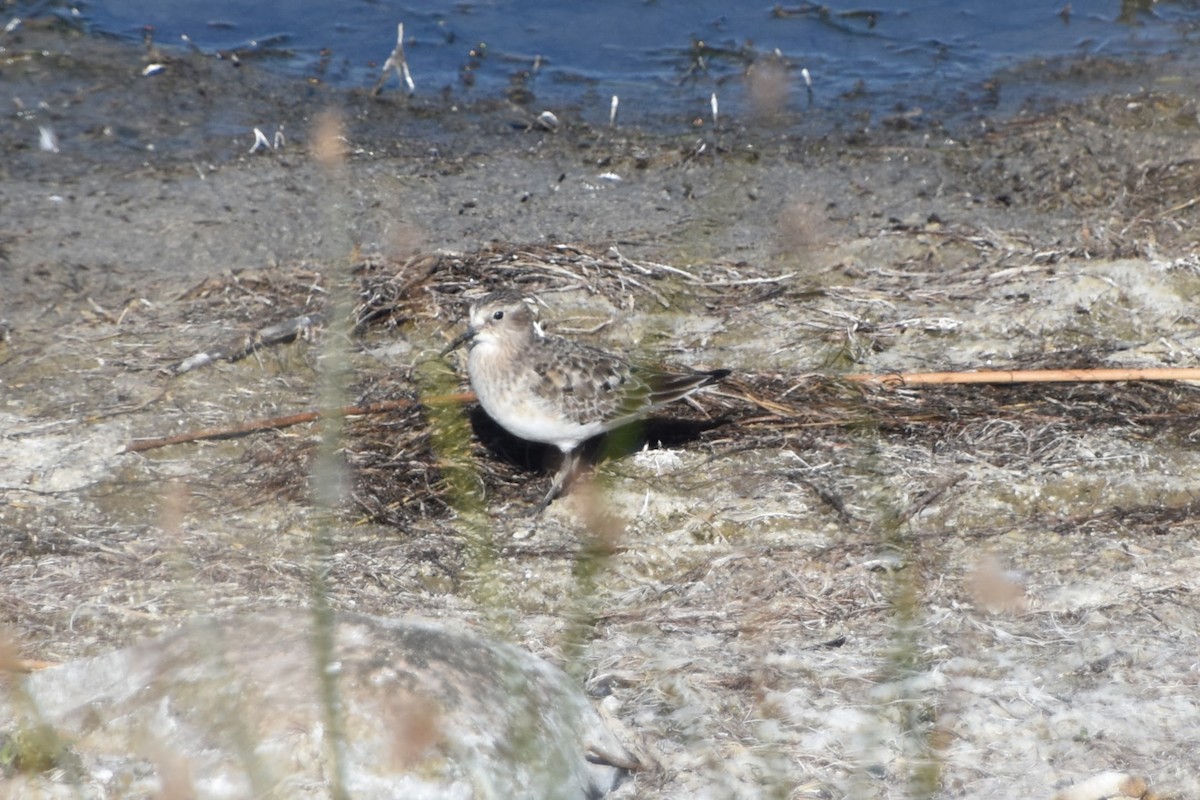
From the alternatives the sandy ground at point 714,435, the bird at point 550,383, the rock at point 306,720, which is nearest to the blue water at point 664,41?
the sandy ground at point 714,435

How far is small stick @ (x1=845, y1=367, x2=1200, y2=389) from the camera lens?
6555mm

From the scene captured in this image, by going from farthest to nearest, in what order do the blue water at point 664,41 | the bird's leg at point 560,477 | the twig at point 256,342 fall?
the blue water at point 664,41
the twig at point 256,342
the bird's leg at point 560,477

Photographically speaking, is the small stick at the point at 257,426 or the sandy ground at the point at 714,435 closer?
the sandy ground at the point at 714,435

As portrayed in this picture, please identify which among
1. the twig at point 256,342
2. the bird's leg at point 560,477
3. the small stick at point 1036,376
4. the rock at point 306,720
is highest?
the rock at point 306,720

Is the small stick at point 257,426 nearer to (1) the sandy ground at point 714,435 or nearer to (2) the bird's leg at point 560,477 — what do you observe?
(1) the sandy ground at point 714,435

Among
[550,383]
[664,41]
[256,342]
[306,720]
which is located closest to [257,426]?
[256,342]

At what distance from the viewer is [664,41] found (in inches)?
496

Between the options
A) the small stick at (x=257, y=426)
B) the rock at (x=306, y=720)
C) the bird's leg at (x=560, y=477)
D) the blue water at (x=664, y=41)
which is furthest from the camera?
the blue water at (x=664, y=41)

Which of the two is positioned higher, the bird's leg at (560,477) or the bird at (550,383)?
the bird at (550,383)

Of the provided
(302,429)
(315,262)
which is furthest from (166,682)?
(315,262)

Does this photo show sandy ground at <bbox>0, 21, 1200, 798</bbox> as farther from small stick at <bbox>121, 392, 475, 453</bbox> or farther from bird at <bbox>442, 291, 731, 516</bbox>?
bird at <bbox>442, 291, 731, 516</bbox>

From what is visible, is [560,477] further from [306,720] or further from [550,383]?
[306,720]

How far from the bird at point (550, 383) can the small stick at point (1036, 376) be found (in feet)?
2.86

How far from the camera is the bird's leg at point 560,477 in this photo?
614 centimetres
